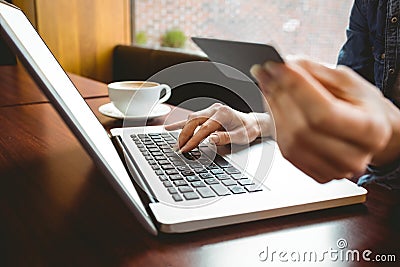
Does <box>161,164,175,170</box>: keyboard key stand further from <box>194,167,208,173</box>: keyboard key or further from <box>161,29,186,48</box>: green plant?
<box>161,29,186,48</box>: green plant

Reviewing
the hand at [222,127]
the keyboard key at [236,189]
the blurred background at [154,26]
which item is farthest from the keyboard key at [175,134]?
the blurred background at [154,26]

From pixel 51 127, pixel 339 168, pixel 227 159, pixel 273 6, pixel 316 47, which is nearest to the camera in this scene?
pixel 339 168

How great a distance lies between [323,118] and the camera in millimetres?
294

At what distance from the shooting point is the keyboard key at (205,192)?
0.49m

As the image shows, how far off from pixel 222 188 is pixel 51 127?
497 millimetres

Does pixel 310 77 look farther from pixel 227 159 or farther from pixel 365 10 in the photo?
pixel 365 10

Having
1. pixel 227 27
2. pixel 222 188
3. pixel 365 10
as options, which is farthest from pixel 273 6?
pixel 222 188

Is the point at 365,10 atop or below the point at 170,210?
atop

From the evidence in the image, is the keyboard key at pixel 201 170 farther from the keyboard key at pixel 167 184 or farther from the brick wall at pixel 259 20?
the brick wall at pixel 259 20

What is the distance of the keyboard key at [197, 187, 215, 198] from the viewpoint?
0.49 m

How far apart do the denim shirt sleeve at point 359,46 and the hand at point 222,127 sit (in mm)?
319

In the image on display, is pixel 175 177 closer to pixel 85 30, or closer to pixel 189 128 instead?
pixel 189 128

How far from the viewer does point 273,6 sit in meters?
2.81

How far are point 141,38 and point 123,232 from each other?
2.78 m
